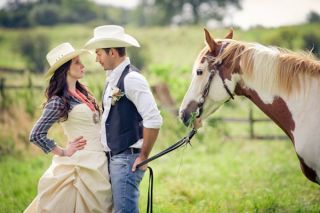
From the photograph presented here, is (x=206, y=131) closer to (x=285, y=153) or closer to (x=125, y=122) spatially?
(x=285, y=153)

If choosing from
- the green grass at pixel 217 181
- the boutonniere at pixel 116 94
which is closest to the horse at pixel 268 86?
the boutonniere at pixel 116 94

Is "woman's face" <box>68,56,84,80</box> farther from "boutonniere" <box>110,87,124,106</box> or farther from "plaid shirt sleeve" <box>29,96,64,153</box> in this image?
"boutonniere" <box>110,87,124,106</box>

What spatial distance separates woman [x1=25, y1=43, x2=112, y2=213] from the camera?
11.8 ft

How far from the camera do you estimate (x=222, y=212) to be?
17.2ft

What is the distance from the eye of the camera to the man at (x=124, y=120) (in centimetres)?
340

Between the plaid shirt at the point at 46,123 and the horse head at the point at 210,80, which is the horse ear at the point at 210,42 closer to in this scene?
the horse head at the point at 210,80

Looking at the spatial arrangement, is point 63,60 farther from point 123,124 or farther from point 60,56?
point 123,124

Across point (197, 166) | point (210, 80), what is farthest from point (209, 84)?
point (197, 166)

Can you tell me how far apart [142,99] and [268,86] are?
112 cm

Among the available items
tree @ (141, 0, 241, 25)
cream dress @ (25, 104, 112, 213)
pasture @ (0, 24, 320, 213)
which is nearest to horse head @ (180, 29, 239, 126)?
pasture @ (0, 24, 320, 213)

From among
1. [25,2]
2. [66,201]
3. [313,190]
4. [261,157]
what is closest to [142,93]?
[66,201]

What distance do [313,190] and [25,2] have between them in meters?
53.6

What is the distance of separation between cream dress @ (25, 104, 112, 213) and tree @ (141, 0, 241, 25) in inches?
2266

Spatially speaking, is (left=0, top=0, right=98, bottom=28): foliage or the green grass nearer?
the green grass
